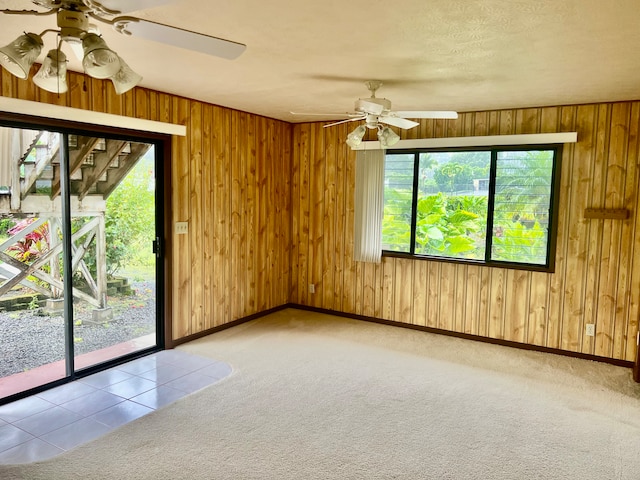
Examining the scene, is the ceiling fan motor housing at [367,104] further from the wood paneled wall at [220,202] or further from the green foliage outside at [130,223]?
the green foliage outside at [130,223]

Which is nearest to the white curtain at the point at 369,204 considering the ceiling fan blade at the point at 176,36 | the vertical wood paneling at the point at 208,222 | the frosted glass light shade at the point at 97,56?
the vertical wood paneling at the point at 208,222

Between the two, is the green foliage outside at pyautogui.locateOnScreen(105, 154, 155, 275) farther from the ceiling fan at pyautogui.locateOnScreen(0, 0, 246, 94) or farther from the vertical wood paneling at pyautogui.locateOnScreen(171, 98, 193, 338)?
the ceiling fan at pyautogui.locateOnScreen(0, 0, 246, 94)

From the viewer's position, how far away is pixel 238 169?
16.6 feet

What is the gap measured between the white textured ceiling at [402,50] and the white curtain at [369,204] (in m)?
1.10

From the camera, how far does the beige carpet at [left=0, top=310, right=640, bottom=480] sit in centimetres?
251

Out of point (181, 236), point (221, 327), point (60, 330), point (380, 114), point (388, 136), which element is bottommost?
point (221, 327)

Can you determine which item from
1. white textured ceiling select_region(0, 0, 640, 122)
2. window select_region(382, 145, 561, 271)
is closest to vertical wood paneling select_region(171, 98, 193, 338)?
white textured ceiling select_region(0, 0, 640, 122)

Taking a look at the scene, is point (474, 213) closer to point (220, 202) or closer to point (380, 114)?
point (380, 114)

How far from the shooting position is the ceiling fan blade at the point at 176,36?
1.74m

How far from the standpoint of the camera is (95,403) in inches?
127

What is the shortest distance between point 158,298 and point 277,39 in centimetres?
277

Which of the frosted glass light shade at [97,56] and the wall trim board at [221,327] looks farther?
the wall trim board at [221,327]

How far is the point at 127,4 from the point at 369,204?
12.8ft

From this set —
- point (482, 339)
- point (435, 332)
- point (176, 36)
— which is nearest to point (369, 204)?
point (435, 332)
